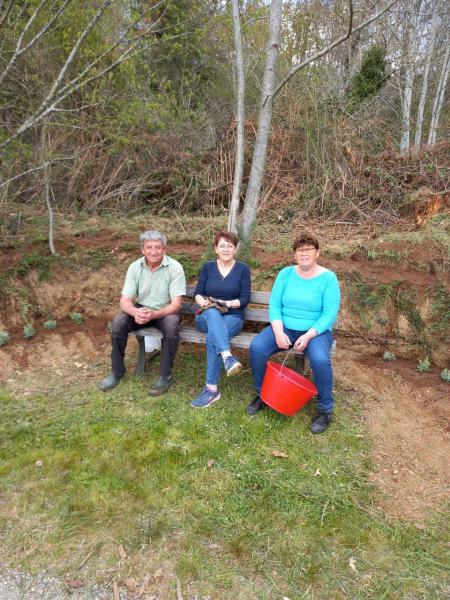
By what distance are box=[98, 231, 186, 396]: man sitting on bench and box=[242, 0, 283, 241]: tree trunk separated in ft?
4.01

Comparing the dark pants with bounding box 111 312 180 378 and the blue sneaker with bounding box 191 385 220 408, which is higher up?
the dark pants with bounding box 111 312 180 378

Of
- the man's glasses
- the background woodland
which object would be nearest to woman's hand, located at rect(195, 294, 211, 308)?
the man's glasses

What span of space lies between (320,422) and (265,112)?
3.16 metres

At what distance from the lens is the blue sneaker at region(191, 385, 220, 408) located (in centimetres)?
354

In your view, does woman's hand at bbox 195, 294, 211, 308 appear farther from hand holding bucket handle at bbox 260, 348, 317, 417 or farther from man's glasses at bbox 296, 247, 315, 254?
man's glasses at bbox 296, 247, 315, 254

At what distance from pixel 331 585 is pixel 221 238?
2.70 m

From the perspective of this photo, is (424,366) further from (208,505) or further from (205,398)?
(208,505)

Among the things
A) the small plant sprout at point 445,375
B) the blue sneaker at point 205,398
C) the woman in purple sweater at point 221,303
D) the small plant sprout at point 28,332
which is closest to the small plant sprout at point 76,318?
the small plant sprout at point 28,332

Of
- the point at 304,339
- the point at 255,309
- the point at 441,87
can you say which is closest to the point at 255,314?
the point at 255,309

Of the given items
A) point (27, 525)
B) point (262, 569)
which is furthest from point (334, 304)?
point (27, 525)

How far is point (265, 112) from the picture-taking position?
4.31 meters

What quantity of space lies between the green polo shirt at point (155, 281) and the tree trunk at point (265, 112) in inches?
46.5

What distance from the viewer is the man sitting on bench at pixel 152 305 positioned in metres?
3.77

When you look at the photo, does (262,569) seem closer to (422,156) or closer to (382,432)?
(382,432)
